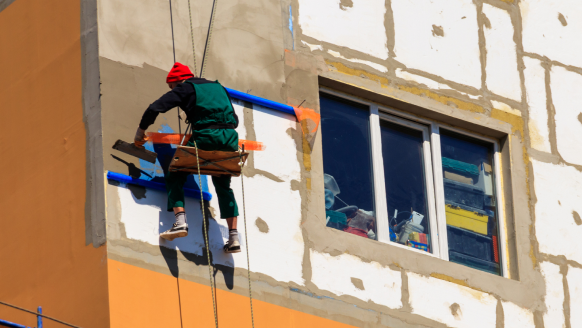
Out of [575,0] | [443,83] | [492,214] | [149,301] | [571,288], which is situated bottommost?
[149,301]

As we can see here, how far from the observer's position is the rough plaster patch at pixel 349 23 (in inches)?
406

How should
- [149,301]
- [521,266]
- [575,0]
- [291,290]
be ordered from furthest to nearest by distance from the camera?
[575,0], [521,266], [291,290], [149,301]

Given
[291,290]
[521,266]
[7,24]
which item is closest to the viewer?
[291,290]

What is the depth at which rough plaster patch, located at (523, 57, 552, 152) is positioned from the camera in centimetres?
1134

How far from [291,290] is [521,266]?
278cm

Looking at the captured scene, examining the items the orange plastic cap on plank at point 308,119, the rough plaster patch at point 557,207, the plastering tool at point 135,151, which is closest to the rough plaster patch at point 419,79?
the orange plastic cap on plank at point 308,119

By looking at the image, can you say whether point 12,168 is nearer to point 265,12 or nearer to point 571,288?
point 265,12

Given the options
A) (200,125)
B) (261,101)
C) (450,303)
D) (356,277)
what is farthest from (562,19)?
(200,125)

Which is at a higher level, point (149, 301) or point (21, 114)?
point (21, 114)

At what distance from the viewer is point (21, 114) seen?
9211 millimetres

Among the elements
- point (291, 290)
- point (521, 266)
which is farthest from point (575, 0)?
point (291, 290)

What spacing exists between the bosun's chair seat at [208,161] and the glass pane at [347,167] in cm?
154

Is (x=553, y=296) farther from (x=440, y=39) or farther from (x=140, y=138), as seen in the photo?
(x=140, y=138)

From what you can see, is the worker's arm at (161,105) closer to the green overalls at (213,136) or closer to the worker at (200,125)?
the worker at (200,125)
